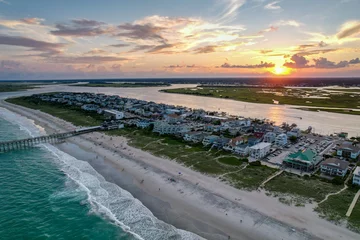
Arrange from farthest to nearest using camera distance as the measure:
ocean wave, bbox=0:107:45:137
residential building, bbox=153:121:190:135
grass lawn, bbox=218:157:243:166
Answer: ocean wave, bbox=0:107:45:137, residential building, bbox=153:121:190:135, grass lawn, bbox=218:157:243:166

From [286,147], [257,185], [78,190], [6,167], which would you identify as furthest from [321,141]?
[6,167]

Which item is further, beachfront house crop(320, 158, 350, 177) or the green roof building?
the green roof building

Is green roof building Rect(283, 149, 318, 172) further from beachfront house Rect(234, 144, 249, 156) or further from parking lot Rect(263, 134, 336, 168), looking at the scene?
beachfront house Rect(234, 144, 249, 156)

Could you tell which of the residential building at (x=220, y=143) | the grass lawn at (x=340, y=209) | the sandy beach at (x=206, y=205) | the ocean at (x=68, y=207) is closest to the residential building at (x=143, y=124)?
the sandy beach at (x=206, y=205)

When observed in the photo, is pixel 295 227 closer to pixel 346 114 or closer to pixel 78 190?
pixel 78 190

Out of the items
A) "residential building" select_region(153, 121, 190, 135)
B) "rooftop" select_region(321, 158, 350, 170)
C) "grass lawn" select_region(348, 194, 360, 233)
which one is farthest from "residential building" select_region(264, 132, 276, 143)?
"grass lawn" select_region(348, 194, 360, 233)

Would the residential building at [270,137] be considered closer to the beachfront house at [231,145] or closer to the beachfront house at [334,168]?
the beachfront house at [231,145]
